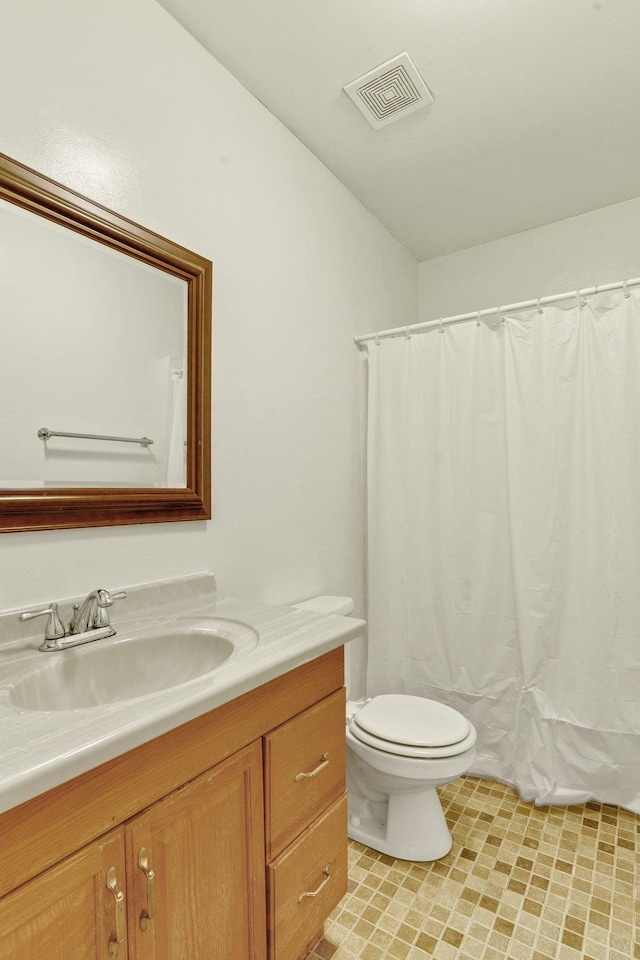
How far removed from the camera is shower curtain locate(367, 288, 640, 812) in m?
1.81

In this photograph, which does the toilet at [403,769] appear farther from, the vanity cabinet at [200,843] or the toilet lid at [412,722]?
the vanity cabinet at [200,843]

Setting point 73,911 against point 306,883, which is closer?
point 73,911

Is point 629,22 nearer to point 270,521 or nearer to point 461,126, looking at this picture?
point 461,126

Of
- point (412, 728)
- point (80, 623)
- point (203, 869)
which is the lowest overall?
point (412, 728)

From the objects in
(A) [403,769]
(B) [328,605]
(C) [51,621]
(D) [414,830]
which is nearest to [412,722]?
(A) [403,769]

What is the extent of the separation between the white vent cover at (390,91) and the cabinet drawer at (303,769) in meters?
1.83

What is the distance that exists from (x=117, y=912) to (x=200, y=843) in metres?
0.15

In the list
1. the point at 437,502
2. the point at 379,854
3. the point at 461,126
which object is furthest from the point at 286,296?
the point at 379,854

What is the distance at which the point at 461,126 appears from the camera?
1.83 meters

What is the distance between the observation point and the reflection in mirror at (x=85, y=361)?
1.07m

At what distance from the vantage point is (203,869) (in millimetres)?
854

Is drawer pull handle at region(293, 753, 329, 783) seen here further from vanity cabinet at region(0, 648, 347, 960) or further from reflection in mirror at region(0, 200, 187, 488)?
Result: reflection in mirror at region(0, 200, 187, 488)

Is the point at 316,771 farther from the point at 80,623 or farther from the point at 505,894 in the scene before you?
the point at 505,894

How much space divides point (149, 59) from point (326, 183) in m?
0.86
